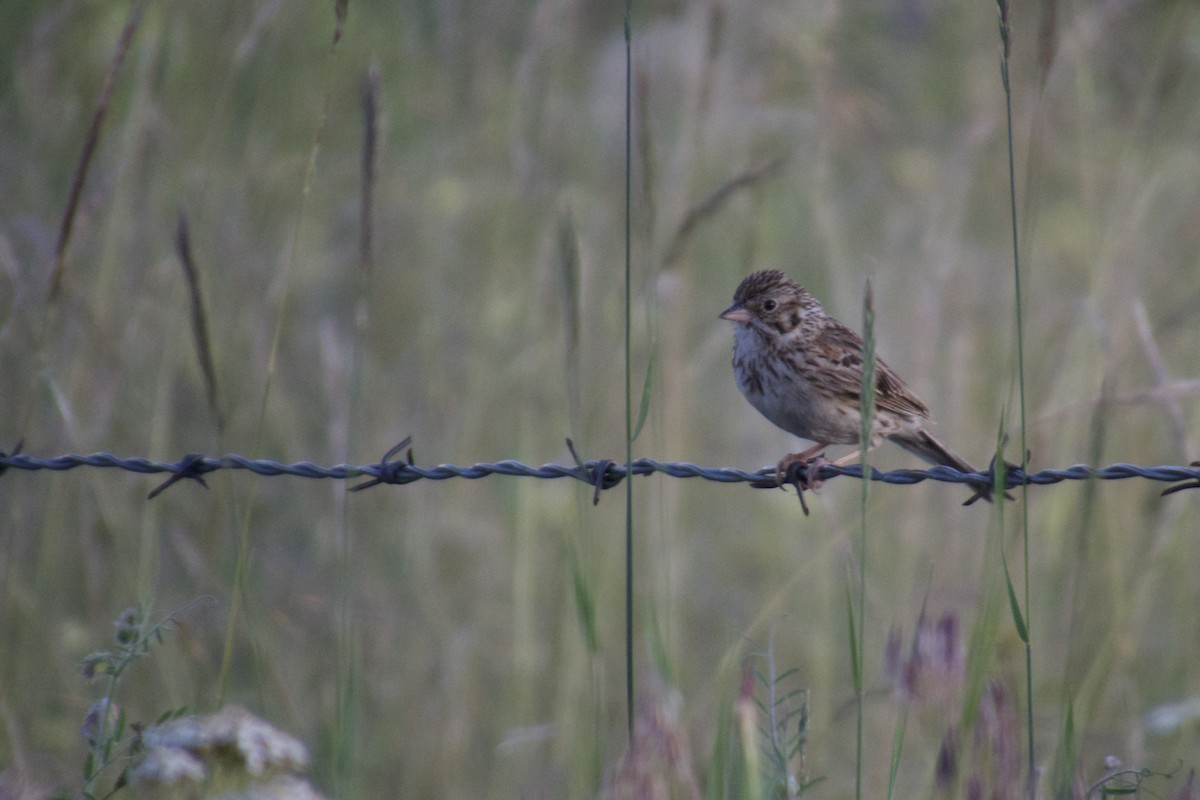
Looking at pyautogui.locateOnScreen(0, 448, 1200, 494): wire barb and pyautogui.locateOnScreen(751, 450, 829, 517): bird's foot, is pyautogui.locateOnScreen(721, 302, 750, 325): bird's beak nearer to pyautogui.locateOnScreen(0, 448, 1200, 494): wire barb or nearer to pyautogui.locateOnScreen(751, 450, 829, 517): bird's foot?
pyautogui.locateOnScreen(751, 450, 829, 517): bird's foot

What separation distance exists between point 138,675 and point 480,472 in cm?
206

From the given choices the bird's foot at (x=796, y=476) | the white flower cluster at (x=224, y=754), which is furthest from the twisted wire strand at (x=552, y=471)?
the white flower cluster at (x=224, y=754)

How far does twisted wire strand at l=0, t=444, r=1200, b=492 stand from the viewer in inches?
115

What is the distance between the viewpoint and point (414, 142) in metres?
6.12

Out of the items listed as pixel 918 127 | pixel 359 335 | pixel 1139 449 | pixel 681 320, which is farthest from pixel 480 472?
pixel 918 127

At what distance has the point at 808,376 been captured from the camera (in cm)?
442

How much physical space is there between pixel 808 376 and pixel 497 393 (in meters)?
1.23

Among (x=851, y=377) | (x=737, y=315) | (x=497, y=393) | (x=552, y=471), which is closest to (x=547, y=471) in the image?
(x=552, y=471)

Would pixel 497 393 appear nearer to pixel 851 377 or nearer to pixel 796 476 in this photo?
A: pixel 851 377

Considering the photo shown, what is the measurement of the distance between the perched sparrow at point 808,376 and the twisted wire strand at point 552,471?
0.99 m

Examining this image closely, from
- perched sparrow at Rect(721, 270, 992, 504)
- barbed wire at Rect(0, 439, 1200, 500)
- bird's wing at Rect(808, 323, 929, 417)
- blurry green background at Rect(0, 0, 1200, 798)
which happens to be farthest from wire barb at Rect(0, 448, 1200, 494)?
bird's wing at Rect(808, 323, 929, 417)

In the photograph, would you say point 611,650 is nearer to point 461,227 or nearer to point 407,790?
point 407,790

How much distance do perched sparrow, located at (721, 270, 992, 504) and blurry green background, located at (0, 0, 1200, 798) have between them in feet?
0.50

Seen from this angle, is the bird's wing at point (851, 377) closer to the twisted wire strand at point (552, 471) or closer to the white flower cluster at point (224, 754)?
the twisted wire strand at point (552, 471)
